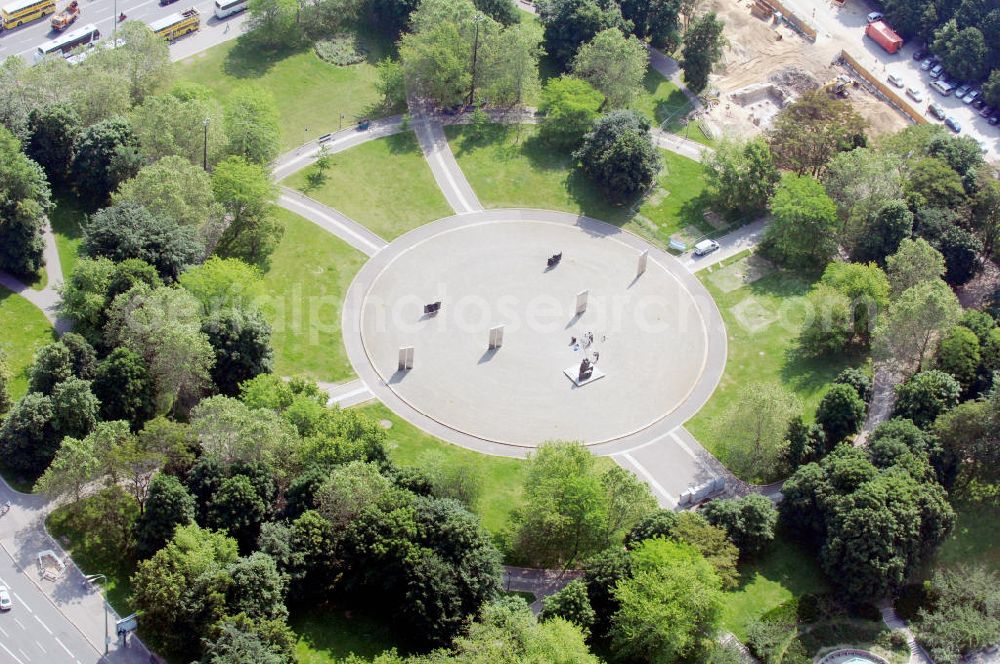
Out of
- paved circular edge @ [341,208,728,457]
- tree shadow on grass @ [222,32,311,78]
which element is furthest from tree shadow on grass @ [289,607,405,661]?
tree shadow on grass @ [222,32,311,78]

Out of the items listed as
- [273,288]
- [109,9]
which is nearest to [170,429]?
[273,288]

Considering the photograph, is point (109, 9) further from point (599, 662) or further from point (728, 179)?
point (599, 662)

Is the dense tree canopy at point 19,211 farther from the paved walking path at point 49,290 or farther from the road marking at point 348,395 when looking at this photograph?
the road marking at point 348,395

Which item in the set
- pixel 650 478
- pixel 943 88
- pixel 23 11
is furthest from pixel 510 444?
pixel 23 11

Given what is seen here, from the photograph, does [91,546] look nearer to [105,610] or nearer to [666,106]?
[105,610]

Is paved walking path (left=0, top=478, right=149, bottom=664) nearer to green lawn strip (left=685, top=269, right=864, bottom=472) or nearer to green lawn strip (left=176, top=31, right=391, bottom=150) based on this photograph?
green lawn strip (left=685, top=269, right=864, bottom=472)
